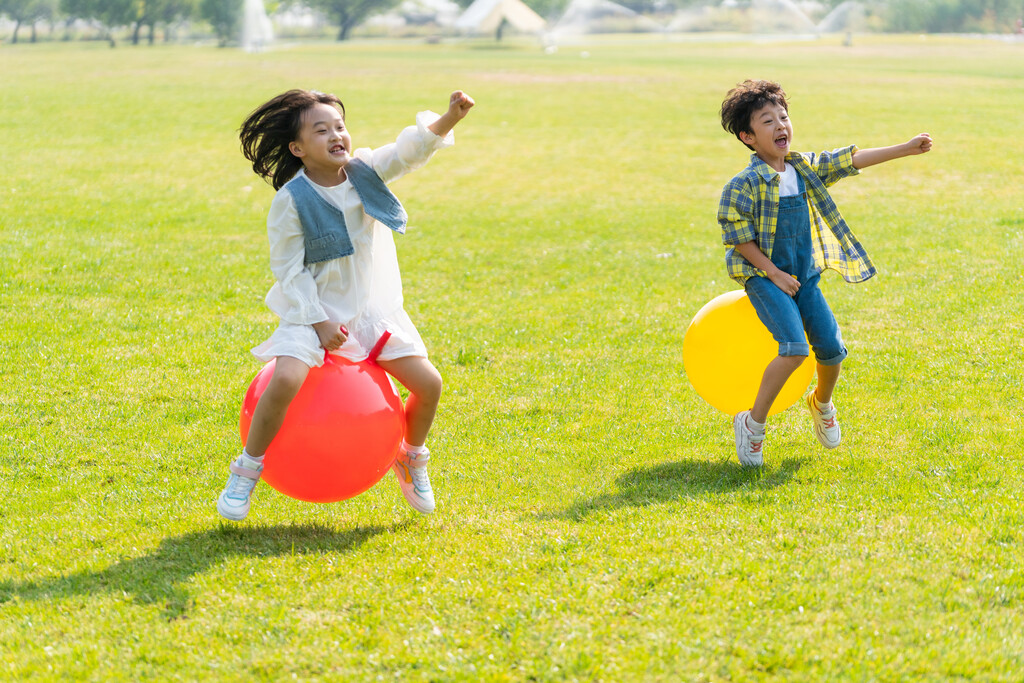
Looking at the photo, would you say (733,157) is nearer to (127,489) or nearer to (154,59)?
(127,489)

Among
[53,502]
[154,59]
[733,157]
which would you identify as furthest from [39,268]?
[154,59]

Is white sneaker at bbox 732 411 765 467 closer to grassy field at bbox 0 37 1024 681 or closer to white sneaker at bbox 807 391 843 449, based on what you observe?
grassy field at bbox 0 37 1024 681

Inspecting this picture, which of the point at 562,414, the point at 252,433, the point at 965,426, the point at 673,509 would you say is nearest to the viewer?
the point at 252,433

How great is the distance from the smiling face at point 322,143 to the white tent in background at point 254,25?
74763 mm

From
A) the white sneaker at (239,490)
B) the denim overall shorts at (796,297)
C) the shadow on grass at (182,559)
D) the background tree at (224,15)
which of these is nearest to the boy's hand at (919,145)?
the denim overall shorts at (796,297)

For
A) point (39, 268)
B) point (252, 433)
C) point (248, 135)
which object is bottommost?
point (39, 268)

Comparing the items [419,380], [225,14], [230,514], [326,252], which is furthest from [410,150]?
[225,14]

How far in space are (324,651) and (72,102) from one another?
27.8 meters

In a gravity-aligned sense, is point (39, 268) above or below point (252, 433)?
below

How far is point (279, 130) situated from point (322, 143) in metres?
0.24

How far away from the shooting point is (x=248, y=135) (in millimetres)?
4609

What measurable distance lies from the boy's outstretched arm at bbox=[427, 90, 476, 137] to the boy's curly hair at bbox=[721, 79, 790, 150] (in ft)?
4.80

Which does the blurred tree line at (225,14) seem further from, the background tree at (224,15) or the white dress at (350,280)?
the white dress at (350,280)

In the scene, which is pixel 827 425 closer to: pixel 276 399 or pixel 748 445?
pixel 748 445
